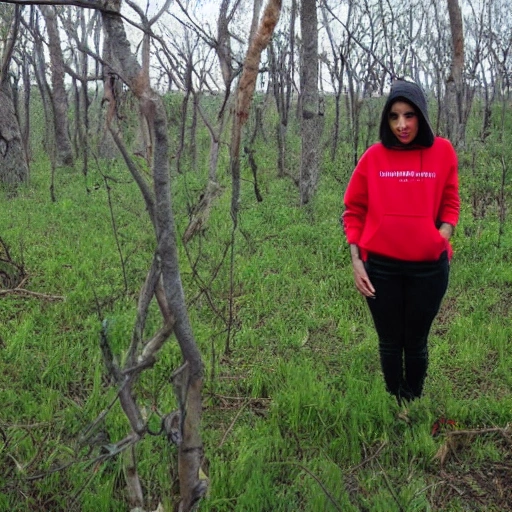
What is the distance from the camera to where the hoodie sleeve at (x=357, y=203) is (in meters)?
2.26

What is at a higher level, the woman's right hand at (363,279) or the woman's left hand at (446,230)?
the woman's left hand at (446,230)

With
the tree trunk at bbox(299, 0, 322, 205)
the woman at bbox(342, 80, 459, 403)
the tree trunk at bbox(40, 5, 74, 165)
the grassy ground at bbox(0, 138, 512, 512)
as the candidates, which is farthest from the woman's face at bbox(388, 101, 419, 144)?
the tree trunk at bbox(40, 5, 74, 165)

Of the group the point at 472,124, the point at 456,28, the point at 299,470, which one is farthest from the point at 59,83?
the point at 472,124

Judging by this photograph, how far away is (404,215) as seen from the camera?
2.16 m

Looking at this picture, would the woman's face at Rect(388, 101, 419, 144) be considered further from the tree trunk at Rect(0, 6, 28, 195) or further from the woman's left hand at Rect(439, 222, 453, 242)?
the tree trunk at Rect(0, 6, 28, 195)

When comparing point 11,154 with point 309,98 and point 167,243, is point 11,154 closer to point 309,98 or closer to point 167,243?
point 309,98

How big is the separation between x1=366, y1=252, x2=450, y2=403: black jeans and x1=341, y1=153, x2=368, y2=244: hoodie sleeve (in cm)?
13

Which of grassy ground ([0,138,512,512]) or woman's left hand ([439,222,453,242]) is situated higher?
woman's left hand ([439,222,453,242])

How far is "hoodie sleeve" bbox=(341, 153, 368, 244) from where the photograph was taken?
2264mm

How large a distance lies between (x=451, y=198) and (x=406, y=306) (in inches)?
19.2

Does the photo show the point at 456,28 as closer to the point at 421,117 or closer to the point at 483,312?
the point at 483,312

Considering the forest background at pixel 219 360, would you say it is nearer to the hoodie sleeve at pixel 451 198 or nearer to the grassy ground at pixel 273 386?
the grassy ground at pixel 273 386

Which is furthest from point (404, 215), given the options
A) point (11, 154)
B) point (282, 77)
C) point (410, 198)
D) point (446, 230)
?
point (282, 77)

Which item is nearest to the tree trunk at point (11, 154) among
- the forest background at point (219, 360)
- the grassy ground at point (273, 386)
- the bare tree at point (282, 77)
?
the forest background at point (219, 360)
